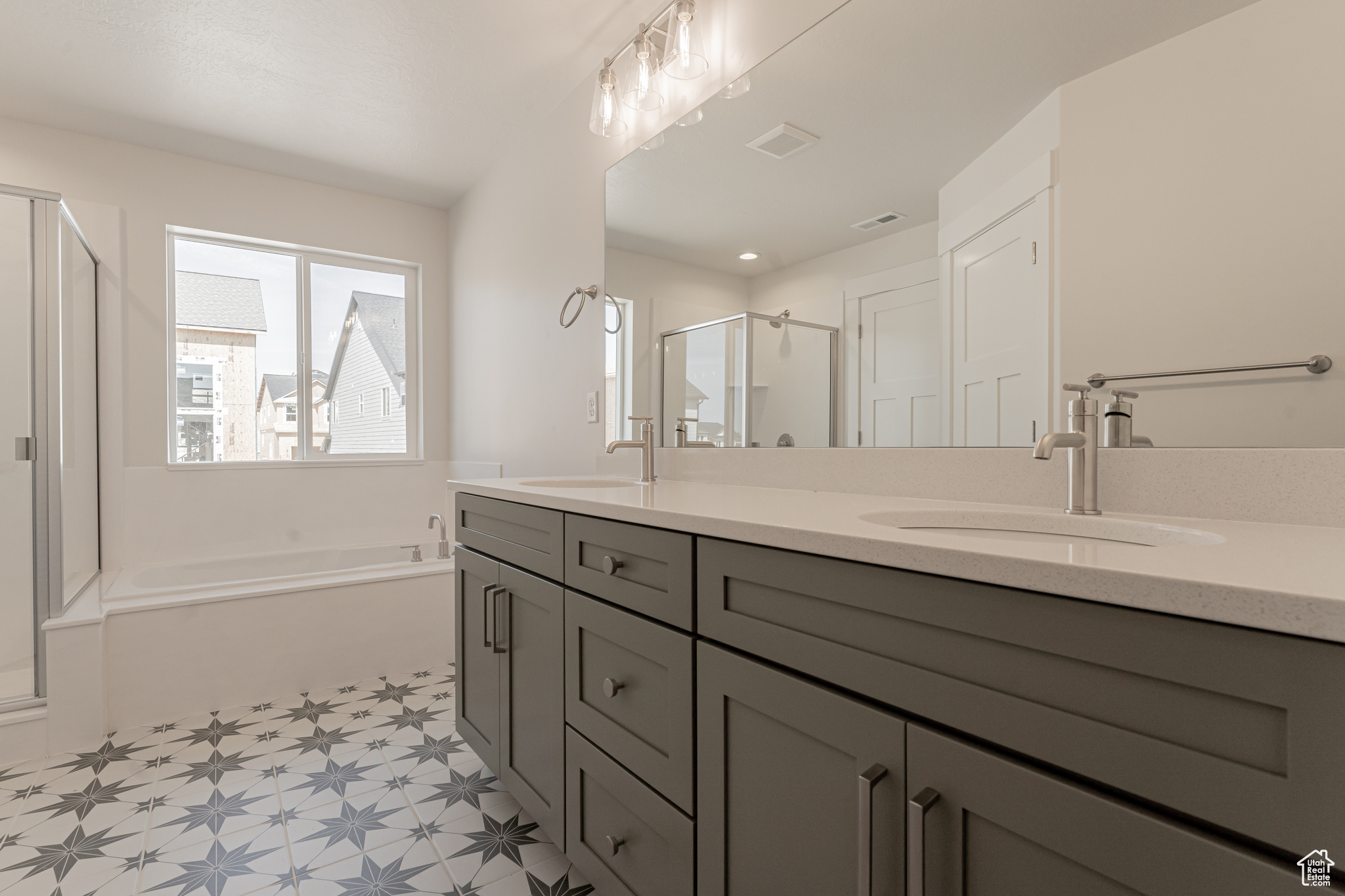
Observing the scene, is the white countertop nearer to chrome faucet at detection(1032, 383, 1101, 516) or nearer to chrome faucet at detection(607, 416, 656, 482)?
chrome faucet at detection(1032, 383, 1101, 516)

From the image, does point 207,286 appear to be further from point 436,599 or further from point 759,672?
point 759,672

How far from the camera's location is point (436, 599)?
282 cm

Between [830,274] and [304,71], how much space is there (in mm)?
2212

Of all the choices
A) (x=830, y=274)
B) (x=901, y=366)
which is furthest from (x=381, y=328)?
(x=901, y=366)

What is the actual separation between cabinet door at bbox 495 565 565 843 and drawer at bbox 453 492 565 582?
0.04 meters

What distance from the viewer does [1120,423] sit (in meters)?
0.99

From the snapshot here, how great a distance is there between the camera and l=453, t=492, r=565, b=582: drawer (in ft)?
4.44

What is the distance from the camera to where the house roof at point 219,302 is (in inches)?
124

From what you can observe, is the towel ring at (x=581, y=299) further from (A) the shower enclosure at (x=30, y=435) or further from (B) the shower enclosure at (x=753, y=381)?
(A) the shower enclosure at (x=30, y=435)

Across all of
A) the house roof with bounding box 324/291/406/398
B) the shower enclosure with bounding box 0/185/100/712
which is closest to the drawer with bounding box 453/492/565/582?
the shower enclosure with bounding box 0/185/100/712

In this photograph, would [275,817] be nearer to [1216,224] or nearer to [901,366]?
[901,366]

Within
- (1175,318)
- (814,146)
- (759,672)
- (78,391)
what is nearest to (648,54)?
(814,146)

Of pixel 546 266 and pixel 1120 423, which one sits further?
pixel 546 266

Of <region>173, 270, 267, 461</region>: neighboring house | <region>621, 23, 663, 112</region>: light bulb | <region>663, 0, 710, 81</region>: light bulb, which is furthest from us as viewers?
<region>173, 270, 267, 461</region>: neighboring house
